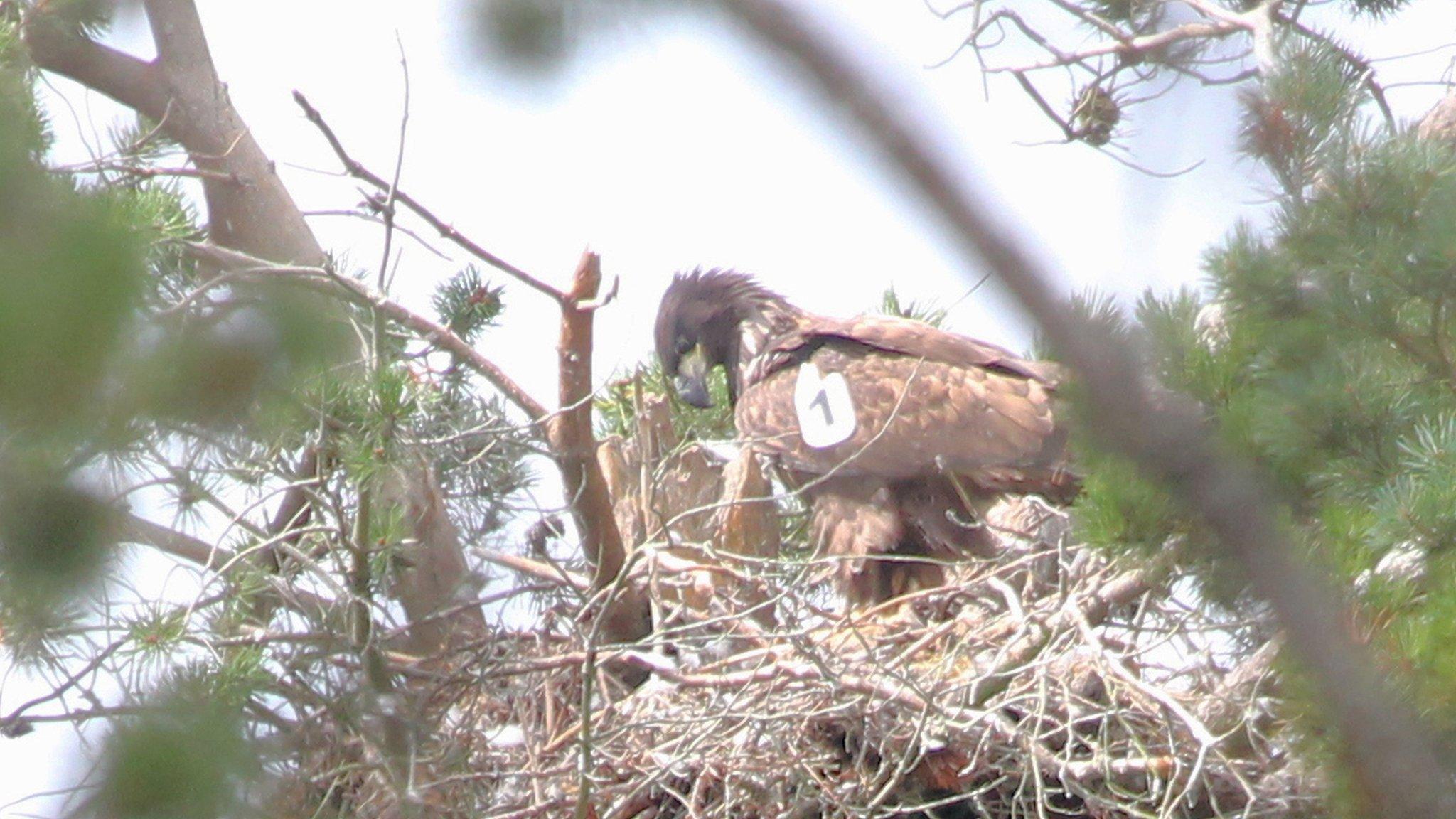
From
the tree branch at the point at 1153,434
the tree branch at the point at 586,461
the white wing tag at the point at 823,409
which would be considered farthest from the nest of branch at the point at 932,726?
the tree branch at the point at 1153,434

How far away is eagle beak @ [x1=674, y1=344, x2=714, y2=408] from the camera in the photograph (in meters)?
5.46

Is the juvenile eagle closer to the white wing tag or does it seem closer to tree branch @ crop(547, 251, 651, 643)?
the white wing tag

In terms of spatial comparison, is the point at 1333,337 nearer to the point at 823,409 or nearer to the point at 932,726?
the point at 932,726

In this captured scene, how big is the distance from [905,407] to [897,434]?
0.11 metres

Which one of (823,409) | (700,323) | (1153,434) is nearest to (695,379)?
(700,323)

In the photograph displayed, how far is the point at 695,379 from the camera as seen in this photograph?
220 inches

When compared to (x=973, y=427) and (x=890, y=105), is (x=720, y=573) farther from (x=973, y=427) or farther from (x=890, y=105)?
(x=890, y=105)

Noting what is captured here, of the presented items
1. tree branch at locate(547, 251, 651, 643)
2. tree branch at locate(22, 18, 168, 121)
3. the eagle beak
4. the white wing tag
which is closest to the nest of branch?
tree branch at locate(547, 251, 651, 643)

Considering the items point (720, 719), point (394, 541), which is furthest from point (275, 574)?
point (720, 719)

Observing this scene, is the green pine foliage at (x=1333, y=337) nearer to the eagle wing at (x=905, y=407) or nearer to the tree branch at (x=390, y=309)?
the tree branch at (x=390, y=309)

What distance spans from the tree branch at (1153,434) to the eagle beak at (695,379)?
4.57 meters

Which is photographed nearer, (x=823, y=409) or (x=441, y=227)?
(x=441, y=227)

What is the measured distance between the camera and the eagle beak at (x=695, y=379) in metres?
5.46

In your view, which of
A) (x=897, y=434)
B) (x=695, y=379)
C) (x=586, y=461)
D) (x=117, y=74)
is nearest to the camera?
(x=586, y=461)
